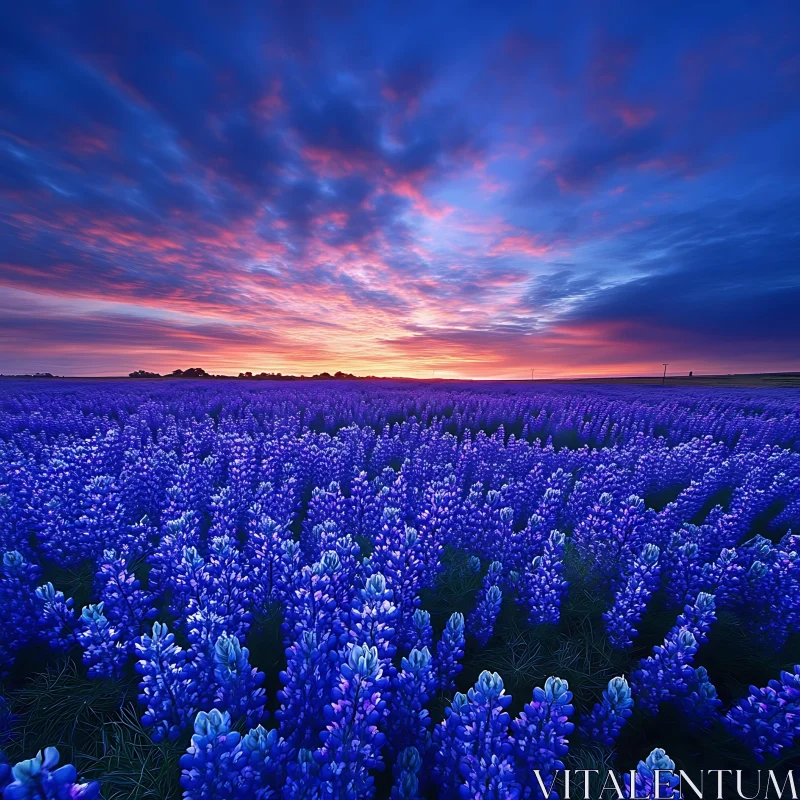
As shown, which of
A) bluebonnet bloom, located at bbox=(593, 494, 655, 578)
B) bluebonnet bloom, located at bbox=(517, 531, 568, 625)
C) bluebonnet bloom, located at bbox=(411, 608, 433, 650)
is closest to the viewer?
bluebonnet bloom, located at bbox=(411, 608, 433, 650)

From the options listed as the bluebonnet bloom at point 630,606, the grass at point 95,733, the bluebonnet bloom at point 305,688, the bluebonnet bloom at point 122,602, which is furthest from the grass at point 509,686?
the bluebonnet bloom at point 305,688

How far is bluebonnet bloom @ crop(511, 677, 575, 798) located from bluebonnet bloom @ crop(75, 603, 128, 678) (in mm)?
1579

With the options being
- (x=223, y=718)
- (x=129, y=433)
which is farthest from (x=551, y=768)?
(x=129, y=433)

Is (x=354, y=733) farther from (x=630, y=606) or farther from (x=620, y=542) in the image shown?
(x=620, y=542)

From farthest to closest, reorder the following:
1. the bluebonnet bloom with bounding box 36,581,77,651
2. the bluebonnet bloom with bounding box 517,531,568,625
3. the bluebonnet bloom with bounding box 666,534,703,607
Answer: the bluebonnet bloom with bounding box 666,534,703,607, the bluebonnet bloom with bounding box 517,531,568,625, the bluebonnet bloom with bounding box 36,581,77,651

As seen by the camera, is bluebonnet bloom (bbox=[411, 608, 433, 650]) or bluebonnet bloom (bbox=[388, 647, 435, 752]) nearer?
bluebonnet bloom (bbox=[388, 647, 435, 752])

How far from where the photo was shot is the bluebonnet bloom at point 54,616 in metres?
1.84

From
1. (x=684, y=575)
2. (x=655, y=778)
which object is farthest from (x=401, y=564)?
(x=684, y=575)

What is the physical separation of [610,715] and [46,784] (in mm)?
1730

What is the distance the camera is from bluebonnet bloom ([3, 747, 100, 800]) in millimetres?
703

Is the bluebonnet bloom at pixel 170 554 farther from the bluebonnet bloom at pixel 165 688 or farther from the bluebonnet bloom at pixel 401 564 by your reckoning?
the bluebonnet bloom at pixel 401 564

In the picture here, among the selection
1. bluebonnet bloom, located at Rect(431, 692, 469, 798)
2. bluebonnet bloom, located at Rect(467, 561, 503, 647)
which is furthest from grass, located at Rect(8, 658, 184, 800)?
bluebonnet bloom, located at Rect(467, 561, 503, 647)

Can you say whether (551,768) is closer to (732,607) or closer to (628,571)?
(628,571)

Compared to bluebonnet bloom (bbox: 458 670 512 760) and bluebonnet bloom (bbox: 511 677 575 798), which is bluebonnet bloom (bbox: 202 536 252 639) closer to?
bluebonnet bloom (bbox: 458 670 512 760)
